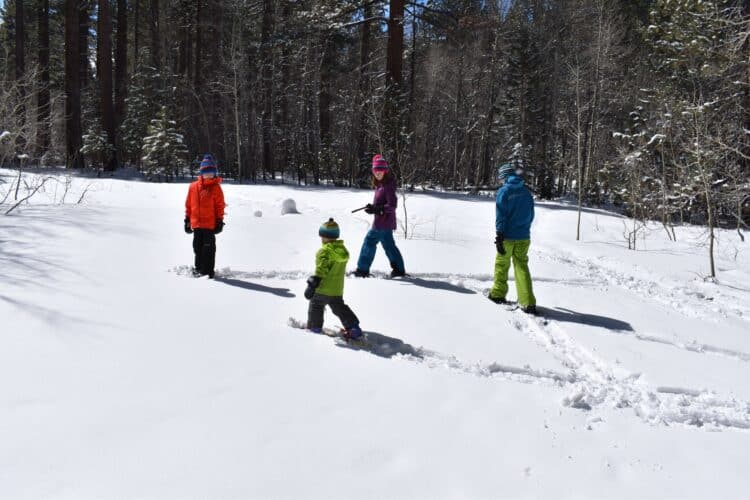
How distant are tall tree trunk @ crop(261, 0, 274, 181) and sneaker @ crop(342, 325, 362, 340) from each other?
57.6ft

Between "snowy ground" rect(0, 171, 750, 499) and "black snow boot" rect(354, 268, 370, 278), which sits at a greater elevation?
"black snow boot" rect(354, 268, 370, 278)

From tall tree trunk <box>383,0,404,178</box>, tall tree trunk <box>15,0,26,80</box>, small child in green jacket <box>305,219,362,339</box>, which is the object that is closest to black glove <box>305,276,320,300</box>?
small child in green jacket <box>305,219,362,339</box>

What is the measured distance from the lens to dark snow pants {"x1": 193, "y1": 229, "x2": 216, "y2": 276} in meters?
6.32

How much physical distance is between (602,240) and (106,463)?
11.9 meters

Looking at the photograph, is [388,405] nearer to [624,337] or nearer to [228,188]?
[624,337]

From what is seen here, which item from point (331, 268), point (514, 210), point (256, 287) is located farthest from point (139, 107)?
point (331, 268)

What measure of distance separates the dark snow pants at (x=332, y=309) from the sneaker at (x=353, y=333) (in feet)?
0.11

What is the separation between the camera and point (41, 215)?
880 cm

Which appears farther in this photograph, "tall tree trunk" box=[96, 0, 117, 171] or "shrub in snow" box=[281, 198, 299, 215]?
"tall tree trunk" box=[96, 0, 117, 171]

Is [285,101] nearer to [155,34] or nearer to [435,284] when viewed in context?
[155,34]

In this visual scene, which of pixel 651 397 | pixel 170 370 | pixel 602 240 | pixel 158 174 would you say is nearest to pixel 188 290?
pixel 170 370

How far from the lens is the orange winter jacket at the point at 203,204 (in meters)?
6.42

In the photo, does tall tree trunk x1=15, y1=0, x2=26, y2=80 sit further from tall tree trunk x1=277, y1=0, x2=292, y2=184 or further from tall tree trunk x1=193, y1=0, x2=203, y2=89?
tall tree trunk x1=277, y1=0, x2=292, y2=184

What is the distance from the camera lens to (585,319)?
5.96 m
